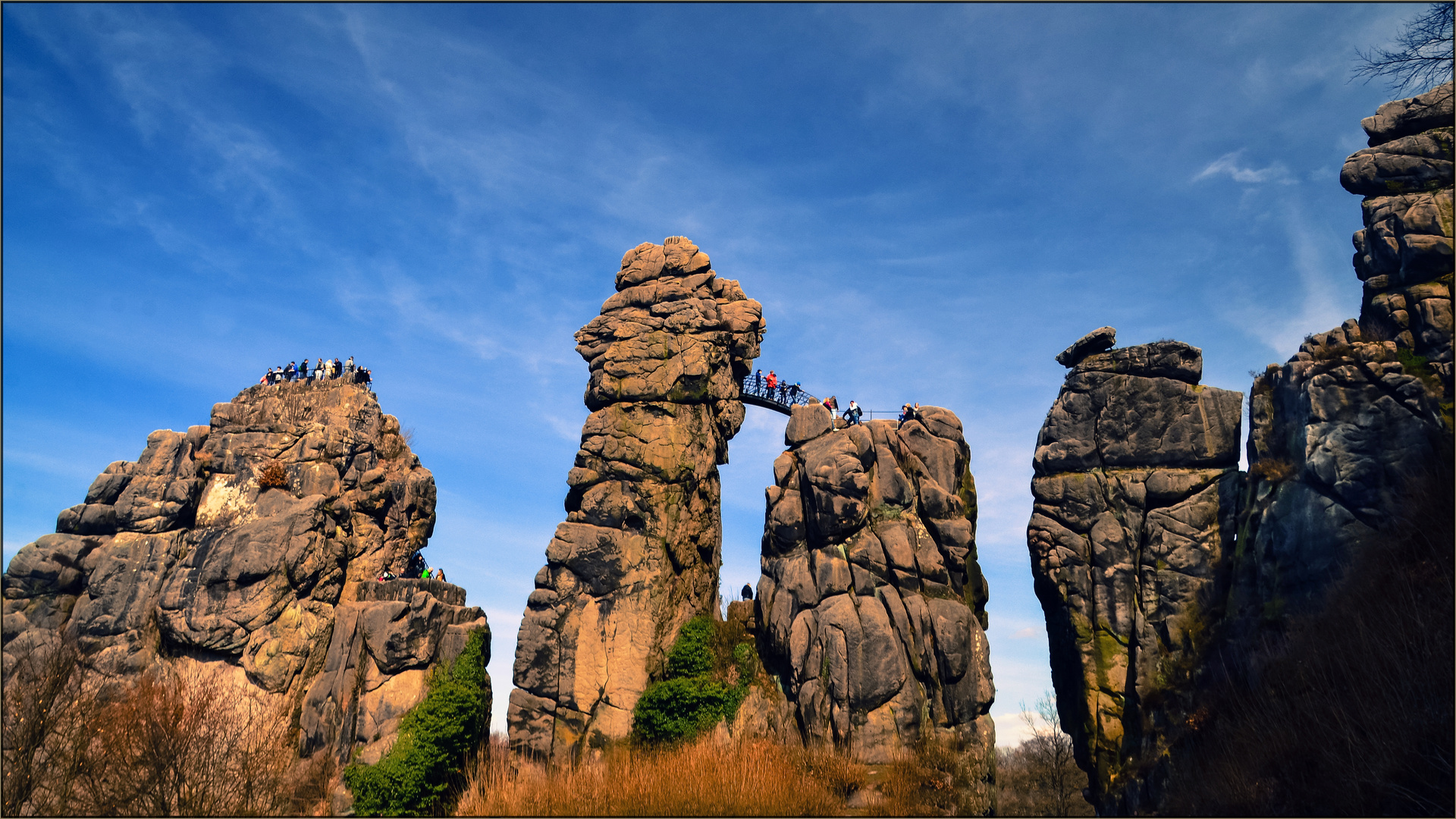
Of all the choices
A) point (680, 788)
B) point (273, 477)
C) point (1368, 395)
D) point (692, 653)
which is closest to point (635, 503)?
point (692, 653)

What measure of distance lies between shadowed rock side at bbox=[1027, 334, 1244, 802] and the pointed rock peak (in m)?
0.19

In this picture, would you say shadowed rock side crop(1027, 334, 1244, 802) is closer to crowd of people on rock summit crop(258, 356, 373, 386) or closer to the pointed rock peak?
the pointed rock peak

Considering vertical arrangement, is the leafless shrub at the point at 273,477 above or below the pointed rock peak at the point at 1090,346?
below

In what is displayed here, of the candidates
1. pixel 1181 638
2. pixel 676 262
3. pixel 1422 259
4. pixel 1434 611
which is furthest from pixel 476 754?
pixel 1422 259

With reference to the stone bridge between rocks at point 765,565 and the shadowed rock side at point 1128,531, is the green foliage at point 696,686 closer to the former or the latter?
the stone bridge between rocks at point 765,565

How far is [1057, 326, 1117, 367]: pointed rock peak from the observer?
3809 centimetres

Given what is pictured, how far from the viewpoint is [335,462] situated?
4319 cm

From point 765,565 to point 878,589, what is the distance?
555cm

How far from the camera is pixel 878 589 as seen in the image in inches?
1361

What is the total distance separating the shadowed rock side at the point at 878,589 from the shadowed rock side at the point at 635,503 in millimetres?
4006

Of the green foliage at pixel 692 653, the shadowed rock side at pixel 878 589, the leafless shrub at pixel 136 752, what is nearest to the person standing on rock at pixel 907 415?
the shadowed rock side at pixel 878 589

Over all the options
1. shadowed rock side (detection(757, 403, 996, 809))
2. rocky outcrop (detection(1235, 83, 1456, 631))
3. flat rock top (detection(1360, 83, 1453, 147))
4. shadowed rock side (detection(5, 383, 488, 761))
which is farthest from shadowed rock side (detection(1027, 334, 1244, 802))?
shadowed rock side (detection(5, 383, 488, 761))

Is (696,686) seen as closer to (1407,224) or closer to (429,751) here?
(429,751)

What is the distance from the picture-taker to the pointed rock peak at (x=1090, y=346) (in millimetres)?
38094
